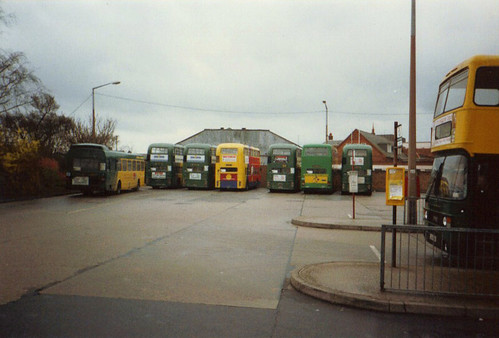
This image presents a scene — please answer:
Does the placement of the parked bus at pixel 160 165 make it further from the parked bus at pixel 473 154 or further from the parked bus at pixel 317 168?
the parked bus at pixel 473 154

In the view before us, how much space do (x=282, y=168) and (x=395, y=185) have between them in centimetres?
2252

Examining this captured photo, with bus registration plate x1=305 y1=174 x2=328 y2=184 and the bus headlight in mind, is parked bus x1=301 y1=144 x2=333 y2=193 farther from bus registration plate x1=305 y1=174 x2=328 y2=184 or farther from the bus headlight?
the bus headlight

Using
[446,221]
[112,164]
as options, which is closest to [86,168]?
[112,164]

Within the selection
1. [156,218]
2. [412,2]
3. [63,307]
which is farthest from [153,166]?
[63,307]

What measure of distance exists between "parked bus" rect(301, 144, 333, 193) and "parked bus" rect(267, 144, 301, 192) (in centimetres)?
138

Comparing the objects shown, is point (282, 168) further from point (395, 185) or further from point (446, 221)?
point (446, 221)

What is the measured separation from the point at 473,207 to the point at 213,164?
2775 cm

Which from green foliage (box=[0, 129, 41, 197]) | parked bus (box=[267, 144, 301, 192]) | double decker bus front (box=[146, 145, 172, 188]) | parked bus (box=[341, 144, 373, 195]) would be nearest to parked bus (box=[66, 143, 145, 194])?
green foliage (box=[0, 129, 41, 197])

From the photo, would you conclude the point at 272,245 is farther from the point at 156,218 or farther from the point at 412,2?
the point at 412,2

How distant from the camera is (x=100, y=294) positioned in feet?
19.0

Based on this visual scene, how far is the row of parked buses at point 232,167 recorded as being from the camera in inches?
1150

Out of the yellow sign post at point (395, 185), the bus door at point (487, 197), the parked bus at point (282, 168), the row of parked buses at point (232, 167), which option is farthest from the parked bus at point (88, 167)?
the bus door at point (487, 197)

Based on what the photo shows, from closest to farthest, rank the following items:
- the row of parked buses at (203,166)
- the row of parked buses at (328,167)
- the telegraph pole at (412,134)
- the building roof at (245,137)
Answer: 1. the telegraph pole at (412,134)
2. the row of parked buses at (328,167)
3. the row of parked buses at (203,166)
4. the building roof at (245,137)

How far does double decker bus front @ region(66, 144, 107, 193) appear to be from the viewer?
2436cm
